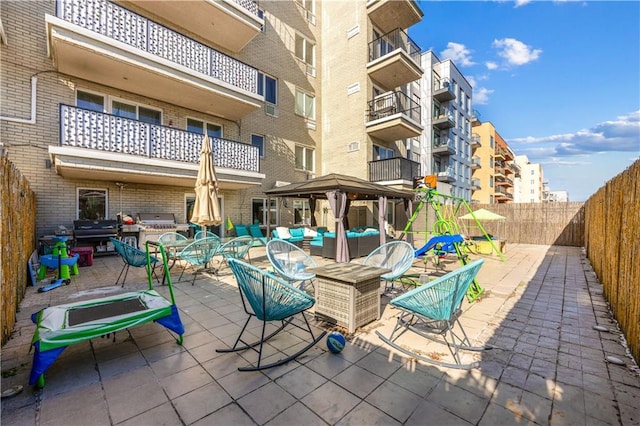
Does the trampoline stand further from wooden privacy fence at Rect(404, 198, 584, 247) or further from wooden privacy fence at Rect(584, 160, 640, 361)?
wooden privacy fence at Rect(404, 198, 584, 247)

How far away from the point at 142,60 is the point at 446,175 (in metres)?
22.5

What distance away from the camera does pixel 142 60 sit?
8.20m

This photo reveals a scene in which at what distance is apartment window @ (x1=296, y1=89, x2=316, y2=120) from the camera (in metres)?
15.4

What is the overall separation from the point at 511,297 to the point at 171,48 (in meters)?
12.0

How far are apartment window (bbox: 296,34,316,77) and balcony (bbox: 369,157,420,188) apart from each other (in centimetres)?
694

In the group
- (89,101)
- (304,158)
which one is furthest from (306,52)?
(89,101)

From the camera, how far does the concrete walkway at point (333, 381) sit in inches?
80.3

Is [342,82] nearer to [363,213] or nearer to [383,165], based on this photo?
[383,165]

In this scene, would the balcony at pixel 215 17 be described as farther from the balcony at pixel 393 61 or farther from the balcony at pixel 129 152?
the balcony at pixel 393 61

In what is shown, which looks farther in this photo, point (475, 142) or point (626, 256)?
point (475, 142)

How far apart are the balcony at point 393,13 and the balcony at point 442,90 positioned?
8.52 meters

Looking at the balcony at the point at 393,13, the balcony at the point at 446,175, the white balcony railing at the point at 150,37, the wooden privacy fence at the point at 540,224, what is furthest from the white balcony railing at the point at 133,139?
the balcony at the point at 446,175

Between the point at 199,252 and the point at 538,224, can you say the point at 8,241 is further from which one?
the point at 538,224

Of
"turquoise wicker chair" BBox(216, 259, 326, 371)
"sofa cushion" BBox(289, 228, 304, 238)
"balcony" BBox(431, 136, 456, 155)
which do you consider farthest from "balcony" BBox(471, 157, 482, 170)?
"turquoise wicker chair" BBox(216, 259, 326, 371)
